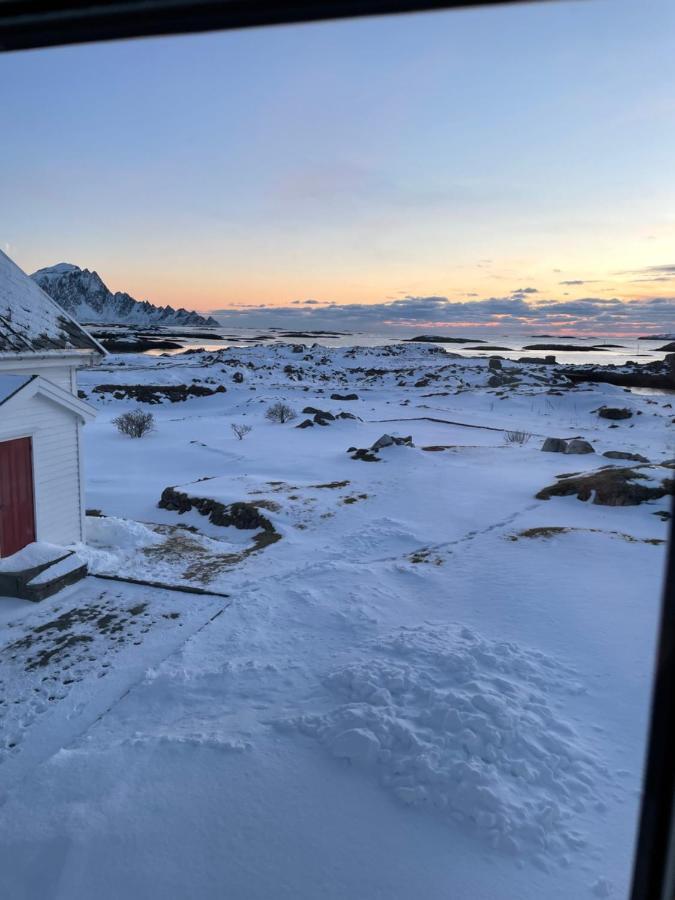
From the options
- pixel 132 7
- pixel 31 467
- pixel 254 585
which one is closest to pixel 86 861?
pixel 132 7

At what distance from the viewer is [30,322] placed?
28.5 feet

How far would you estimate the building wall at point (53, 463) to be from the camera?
8.25 m

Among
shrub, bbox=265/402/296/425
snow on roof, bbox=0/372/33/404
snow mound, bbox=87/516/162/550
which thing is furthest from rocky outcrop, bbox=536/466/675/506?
shrub, bbox=265/402/296/425

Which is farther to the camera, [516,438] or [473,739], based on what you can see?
[516,438]

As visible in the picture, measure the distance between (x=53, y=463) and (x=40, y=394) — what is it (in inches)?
47.6

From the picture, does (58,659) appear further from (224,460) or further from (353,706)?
(224,460)

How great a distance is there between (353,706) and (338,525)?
19.4 ft

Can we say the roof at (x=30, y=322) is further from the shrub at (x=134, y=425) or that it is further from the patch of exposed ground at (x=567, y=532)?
the shrub at (x=134, y=425)

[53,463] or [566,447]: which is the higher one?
[53,463]

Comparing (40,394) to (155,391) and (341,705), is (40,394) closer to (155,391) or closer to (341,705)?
(341,705)

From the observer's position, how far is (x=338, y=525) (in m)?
10.2

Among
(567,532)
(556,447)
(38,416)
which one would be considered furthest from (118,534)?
(556,447)

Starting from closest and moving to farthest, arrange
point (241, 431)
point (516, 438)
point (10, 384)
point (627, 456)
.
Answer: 1. point (10, 384)
2. point (627, 456)
3. point (516, 438)
4. point (241, 431)

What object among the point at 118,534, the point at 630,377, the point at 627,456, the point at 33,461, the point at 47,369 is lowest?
the point at 118,534
